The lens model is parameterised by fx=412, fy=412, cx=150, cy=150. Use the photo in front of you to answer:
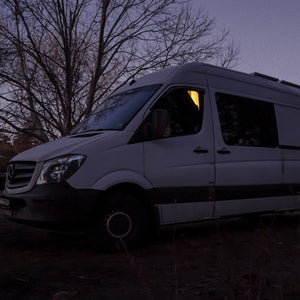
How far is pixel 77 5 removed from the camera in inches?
488

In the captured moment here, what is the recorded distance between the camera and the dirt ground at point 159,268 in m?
3.10

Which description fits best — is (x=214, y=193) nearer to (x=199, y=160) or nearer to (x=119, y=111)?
(x=199, y=160)

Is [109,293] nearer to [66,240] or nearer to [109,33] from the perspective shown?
[66,240]

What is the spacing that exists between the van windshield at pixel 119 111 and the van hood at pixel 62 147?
25 centimetres

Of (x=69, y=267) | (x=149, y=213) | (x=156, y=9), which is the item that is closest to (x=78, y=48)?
(x=156, y=9)

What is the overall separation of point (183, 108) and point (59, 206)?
78.6 inches

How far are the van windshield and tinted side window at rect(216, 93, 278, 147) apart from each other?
1089 millimetres

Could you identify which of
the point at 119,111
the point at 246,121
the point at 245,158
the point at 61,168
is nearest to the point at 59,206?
the point at 61,168

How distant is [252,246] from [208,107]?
73.1 inches

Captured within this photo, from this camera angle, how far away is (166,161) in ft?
16.3

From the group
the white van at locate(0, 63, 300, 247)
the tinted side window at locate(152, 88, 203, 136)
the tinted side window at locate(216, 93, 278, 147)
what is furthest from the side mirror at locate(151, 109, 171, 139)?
the tinted side window at locate(216, 93, 278, 147)

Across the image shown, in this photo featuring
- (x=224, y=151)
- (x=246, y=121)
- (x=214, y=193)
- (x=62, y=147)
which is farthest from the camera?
(x=246, y=121)

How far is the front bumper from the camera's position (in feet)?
14.3

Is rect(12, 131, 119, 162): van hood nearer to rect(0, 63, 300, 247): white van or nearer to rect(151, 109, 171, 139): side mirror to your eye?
rect(0, 63, 300, 247): white van
